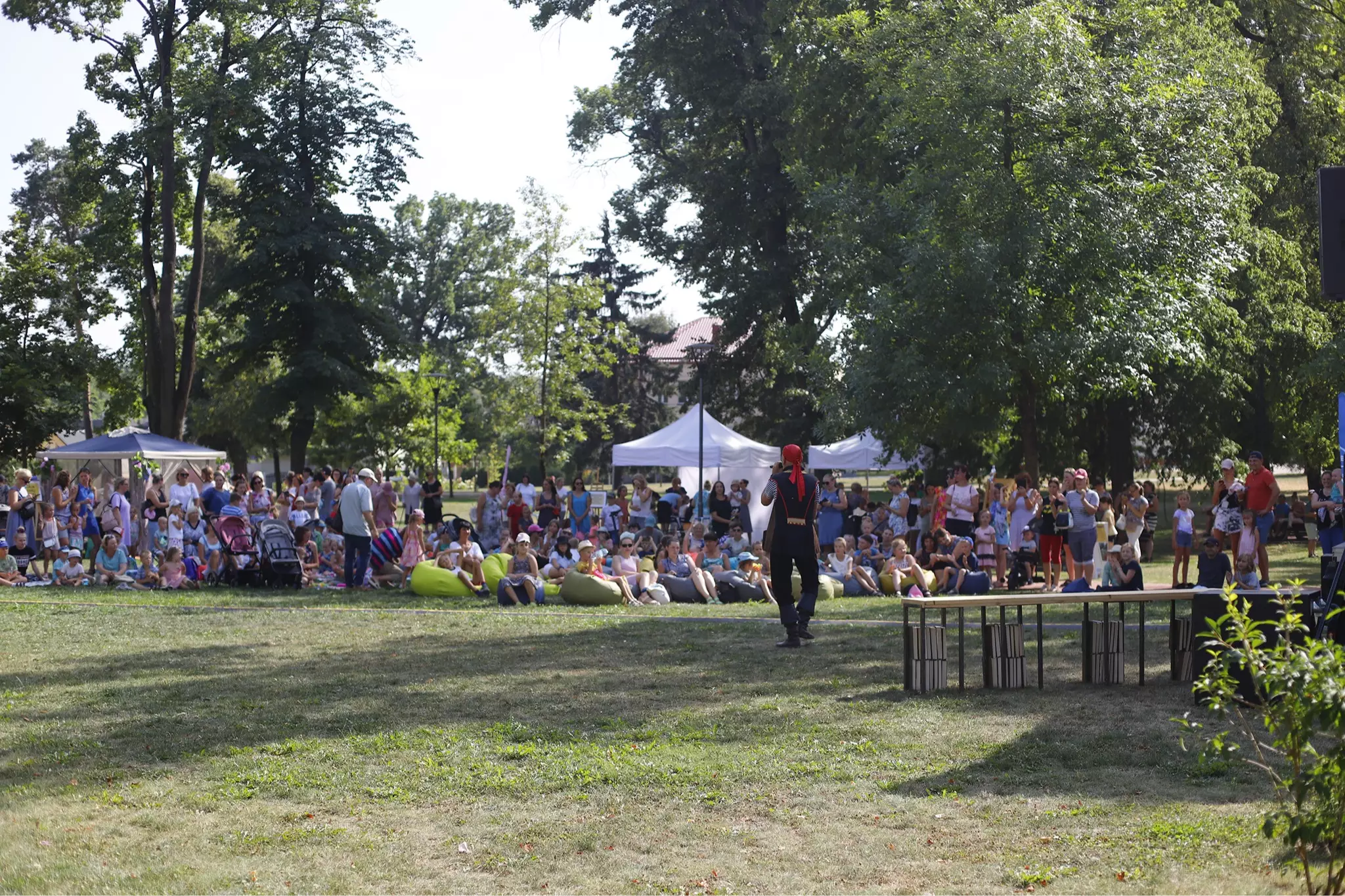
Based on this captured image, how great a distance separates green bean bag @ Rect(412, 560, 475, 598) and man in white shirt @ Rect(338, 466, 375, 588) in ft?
4.13

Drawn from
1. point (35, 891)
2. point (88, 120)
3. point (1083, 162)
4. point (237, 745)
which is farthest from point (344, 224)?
point (35, 891)

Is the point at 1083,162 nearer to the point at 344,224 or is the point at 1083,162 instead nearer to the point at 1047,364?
the point at 1047,364

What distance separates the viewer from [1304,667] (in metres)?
4.30

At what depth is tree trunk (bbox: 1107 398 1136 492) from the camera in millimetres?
30672

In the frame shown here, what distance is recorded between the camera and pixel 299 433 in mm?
38438

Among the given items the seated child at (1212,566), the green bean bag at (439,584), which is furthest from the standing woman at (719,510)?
the seated child at (1212,566)

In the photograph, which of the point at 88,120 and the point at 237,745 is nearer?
the point at 237,745

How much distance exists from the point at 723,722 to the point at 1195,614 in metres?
3.51

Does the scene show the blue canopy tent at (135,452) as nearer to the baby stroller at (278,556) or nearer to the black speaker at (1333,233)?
the baby stroller at (278,556)

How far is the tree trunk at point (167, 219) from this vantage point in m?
35.7

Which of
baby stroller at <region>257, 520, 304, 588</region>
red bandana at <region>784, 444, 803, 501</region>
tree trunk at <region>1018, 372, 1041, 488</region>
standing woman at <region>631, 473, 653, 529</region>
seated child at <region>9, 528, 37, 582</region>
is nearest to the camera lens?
red bandana at <region>784, 444, 803, 501</region>

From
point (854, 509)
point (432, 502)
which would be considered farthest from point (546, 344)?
point (854, 509)

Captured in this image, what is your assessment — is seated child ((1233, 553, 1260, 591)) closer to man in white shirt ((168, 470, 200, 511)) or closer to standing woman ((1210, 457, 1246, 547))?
standing woman ((1210, 457, 1246, 547))

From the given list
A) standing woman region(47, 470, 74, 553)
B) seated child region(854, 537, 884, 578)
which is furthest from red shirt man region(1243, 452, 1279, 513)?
standing woman region(47, 470, 74, 553)
